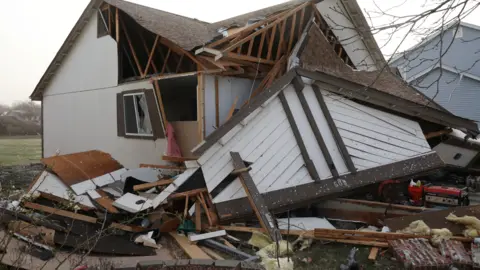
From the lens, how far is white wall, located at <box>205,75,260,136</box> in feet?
30.3

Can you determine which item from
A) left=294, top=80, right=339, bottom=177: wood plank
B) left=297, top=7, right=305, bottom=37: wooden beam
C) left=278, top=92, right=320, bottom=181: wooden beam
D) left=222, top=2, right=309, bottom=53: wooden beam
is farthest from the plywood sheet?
left=297, top=7, right=305, bottom=37: wooden beam

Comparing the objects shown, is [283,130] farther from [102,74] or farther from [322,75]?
[102,74]

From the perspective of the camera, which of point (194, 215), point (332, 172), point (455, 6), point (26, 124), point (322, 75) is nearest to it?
point (455, 6)

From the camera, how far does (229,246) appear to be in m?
5.91

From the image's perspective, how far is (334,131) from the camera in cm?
794

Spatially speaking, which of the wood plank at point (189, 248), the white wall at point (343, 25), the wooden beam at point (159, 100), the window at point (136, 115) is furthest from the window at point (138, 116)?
the white wall at point (343, 25)

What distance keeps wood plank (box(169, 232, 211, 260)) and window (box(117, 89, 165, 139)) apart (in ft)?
14.4

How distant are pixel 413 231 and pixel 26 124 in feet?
87.9

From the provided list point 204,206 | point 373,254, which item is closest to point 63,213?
point 204,206

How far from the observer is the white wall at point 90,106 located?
1166 cm

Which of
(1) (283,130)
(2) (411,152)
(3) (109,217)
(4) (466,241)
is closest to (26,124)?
(3) (109,217)

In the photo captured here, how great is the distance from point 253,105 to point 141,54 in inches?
250

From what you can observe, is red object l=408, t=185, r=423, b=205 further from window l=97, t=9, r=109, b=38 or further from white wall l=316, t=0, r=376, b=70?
window l=97, t=9, r=109, b=38

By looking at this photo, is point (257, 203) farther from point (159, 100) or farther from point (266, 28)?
point (159, 100)
